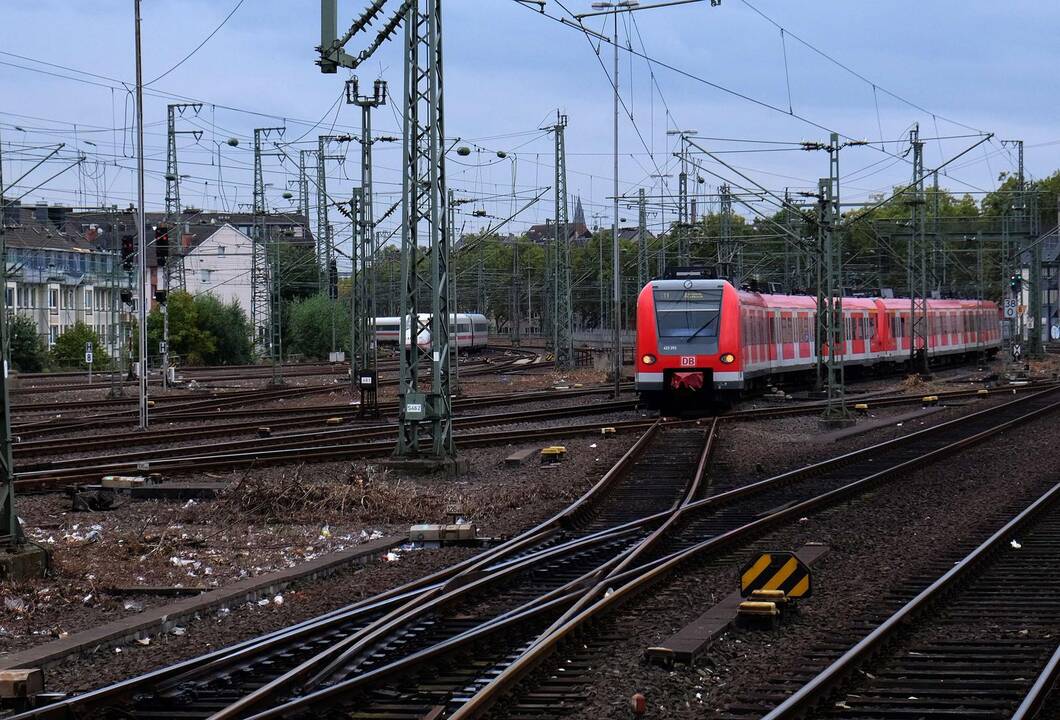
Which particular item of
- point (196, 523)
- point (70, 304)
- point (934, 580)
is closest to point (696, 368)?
point (196, 523)

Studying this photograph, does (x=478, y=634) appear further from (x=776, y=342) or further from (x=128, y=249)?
(x=128, y=249)

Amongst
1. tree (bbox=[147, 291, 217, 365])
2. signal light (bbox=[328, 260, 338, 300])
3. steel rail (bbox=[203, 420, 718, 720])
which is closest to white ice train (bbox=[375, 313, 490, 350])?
signal light (bbox=[328, 260, 338, 300])

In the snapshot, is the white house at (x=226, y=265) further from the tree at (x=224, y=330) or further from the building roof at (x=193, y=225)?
the tree at (x=224, y=330)

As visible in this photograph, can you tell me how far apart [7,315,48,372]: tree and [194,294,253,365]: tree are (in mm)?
7632

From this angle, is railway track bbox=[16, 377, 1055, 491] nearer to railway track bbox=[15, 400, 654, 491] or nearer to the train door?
railway track bbox=[15, 400, 654, 491]

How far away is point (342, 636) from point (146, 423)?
20205mm

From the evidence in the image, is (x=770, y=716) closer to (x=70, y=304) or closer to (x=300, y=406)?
(x=300, y=406)

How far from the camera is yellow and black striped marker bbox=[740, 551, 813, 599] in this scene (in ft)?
33.4

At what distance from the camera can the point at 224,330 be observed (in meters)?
71.4

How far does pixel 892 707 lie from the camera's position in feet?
25.0

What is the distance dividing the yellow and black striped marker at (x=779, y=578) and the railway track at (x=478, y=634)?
0.95 meters

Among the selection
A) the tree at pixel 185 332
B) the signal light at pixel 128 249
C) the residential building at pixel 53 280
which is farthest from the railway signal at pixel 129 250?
the residential building at pixel 53 280

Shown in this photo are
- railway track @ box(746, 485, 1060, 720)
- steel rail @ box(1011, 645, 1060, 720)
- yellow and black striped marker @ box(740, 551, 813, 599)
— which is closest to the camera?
steel rail @ box(1011, 645, 1060, 720)

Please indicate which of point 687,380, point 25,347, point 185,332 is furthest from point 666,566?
point 185,332
